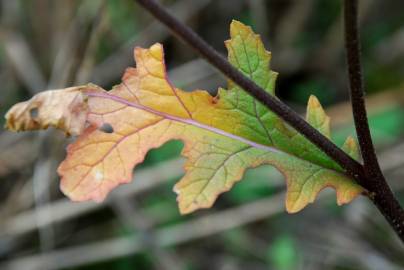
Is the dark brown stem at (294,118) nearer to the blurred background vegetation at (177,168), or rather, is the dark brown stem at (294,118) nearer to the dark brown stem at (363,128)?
the dark brown stem at (363,128)

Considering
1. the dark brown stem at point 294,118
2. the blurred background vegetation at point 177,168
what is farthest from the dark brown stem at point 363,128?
the blurred background vegetation at point 177,168

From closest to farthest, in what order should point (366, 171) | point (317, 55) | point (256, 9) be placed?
point (366, 171), point (256, 9), point (317, 55)

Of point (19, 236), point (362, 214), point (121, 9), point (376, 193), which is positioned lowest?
point (362, 214)

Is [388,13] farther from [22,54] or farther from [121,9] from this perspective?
[22,54]

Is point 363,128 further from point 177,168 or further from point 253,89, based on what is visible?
point 177,168

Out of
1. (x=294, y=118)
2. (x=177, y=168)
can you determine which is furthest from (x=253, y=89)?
(x=177, y=168)

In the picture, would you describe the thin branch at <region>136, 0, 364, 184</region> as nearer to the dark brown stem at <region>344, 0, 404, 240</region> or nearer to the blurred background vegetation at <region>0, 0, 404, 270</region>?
the dark brown stem at <region>344, 0, 404, 240</region>

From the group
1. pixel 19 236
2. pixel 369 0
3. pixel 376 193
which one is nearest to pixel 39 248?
pixel 19 236
